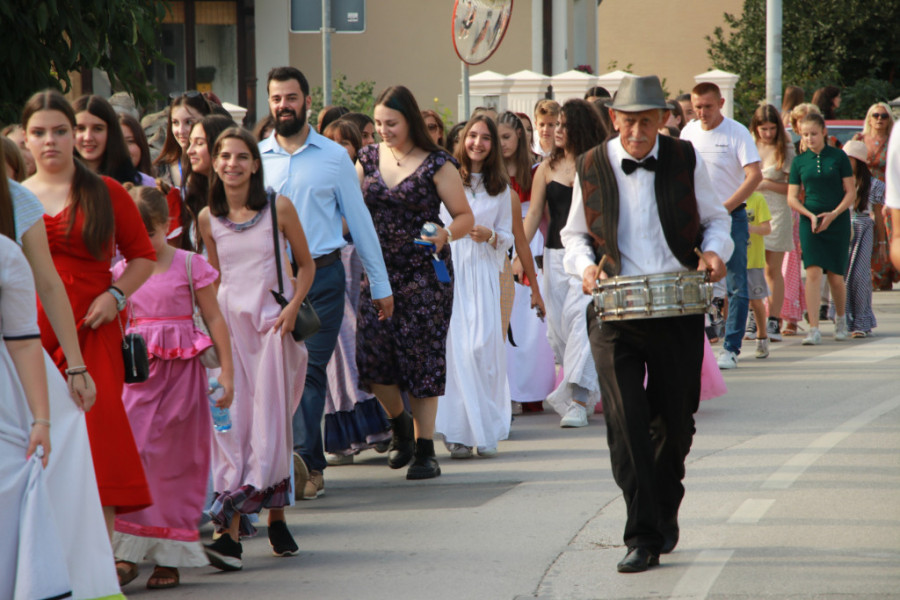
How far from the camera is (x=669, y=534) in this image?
6.13m

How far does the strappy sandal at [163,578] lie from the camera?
5.92 m

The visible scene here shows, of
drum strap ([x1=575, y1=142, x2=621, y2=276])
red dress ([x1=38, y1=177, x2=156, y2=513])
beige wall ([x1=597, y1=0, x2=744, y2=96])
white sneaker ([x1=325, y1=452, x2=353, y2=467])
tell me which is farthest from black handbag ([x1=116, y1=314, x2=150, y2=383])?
beige wall ([x1=597, y1=0, x2=744, y2=96])

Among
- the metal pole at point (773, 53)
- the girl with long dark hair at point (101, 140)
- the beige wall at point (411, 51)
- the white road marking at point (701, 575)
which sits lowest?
the white road marking at point (701, 575)

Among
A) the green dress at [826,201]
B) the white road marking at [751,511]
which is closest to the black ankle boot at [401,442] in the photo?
the white road marking at [751,511]

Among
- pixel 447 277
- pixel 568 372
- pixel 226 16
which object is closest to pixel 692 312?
pixel 447 277

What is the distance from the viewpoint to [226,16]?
25.3m

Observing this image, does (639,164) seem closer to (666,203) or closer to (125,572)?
(666,203)

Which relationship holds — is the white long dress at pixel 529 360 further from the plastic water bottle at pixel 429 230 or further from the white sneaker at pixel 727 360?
the plastic water bottle at pixel 429 230

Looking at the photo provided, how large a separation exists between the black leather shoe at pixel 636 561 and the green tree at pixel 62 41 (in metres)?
4.46

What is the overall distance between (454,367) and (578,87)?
42.4ft

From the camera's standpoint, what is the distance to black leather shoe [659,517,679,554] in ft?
20.1

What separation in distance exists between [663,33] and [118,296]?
138ft

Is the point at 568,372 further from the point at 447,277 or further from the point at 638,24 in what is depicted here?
the point at 638,24

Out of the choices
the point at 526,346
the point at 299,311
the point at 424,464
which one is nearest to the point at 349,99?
the point at 526,346
